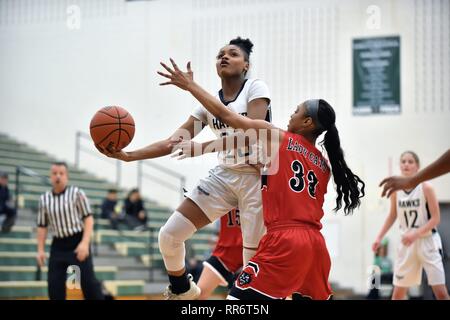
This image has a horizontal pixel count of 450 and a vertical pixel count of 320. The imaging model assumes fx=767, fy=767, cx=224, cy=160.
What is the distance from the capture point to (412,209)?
8.54m

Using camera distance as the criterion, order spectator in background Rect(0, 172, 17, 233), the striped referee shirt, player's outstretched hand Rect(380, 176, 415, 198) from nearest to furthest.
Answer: player's outstretched hand Rect(380, 176, 415, 198) → the striped referee shirt → spectator in background Rect(0, 172, 17, 233)

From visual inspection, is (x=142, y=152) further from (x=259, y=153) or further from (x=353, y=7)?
(x=353, y=7)

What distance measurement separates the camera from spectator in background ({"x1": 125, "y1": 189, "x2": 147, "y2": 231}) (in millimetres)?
14531

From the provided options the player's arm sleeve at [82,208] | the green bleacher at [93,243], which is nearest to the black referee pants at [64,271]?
the player's arm sleeve at [82,208]

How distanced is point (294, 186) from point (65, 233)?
3972 millimetres

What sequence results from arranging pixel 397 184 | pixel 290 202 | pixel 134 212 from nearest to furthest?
pixel 397 184 < pixel 290 202 < pixel 134 212

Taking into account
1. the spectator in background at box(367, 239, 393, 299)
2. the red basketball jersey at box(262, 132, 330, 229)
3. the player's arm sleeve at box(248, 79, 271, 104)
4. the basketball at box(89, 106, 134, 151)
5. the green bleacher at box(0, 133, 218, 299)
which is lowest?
the spectator in background at box(367, 239, 393, 299)

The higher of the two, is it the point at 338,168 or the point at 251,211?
the point at 338,168

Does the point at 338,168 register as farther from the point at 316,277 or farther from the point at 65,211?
the point at 65,211

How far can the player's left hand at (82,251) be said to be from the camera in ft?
25.9

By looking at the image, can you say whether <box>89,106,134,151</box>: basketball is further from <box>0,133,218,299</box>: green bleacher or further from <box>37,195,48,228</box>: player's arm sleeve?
<box>0,133,218,299</box>: green bleacher

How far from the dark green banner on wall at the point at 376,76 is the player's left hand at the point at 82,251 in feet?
30.4

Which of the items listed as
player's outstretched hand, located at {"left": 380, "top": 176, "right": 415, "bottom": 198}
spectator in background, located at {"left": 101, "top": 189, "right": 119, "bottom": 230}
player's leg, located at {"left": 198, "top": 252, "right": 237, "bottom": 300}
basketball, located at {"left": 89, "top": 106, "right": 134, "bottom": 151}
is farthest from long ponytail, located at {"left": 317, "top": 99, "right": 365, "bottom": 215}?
spectator in background, located at {"left": 101, "top": 189, "right": 119, "bottom": 230}

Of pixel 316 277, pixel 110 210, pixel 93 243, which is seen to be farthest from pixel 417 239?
pixel 110 210
